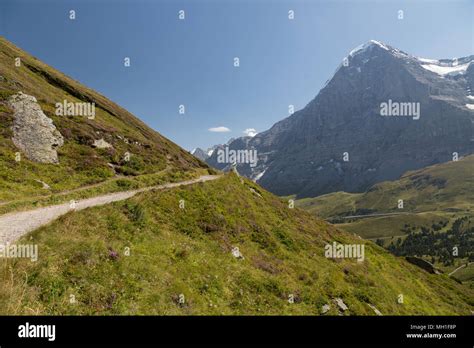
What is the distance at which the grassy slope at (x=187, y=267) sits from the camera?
1230 centimetres

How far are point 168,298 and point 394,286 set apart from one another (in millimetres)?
27846

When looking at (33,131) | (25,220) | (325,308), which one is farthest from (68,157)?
(325,308)

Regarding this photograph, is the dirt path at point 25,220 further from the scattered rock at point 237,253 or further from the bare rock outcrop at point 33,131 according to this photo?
the bare rock outcrop at point 33,131

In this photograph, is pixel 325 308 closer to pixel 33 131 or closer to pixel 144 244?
pixel 144 244

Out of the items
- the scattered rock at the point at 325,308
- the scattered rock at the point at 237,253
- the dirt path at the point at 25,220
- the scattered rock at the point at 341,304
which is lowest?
the scattered rock at the point at 341,304

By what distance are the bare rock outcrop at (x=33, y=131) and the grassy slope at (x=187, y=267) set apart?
18.2 m

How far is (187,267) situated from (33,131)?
33438 mm

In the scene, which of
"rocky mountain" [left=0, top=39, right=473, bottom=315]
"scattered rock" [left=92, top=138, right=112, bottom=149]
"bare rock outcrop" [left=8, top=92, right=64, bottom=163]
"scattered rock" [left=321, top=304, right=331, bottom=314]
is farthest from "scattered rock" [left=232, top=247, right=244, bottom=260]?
"scattered rock" [left=92, top=138, right=112, bottom=149]

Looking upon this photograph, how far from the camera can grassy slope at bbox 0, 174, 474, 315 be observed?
40.3 feet

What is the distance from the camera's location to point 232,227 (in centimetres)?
2784

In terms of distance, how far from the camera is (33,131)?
127ft

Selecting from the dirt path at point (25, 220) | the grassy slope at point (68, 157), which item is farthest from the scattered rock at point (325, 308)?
the grassy slope at point (68, 157)
